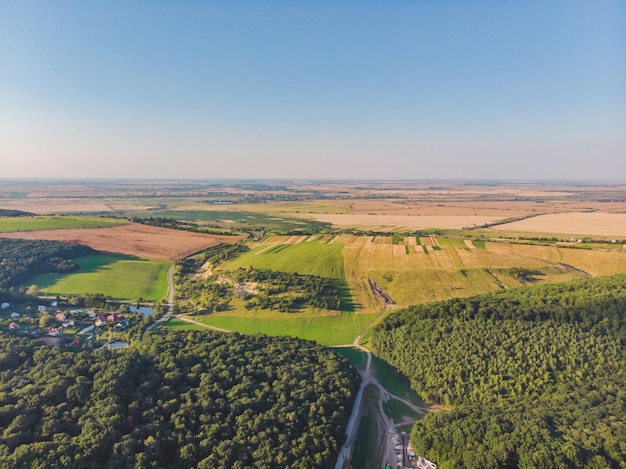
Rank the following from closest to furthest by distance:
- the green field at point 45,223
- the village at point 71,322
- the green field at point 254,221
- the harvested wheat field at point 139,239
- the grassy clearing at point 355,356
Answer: the grassy clearing at point 355,356
the village at point 71,322
the harvested wheat field at point 139,239
the green field at point 45,223
the green field at point 254,221

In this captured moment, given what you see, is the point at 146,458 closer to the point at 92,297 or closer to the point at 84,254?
the point at 92,297

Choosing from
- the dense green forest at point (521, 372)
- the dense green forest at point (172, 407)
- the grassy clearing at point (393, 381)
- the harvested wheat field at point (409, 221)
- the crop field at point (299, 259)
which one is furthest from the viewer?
the harvested wheat field at point (409, 221)

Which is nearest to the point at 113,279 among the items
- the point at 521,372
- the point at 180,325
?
the point at 180,325

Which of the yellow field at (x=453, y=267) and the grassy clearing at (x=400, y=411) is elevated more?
the yellow field at (x=453, y=267)

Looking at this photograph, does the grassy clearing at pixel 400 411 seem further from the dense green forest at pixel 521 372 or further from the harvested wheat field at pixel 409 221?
the harvested wheat field at pixel 409 221

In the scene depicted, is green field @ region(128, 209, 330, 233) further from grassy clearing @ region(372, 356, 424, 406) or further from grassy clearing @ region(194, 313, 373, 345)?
grassy clearing @ region(372, 356, 424, 406)

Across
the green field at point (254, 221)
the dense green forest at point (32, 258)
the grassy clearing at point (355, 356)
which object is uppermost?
the green field at point (254, 221)

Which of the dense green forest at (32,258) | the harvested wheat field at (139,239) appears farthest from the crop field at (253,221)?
the dense green forest at (32,258)
